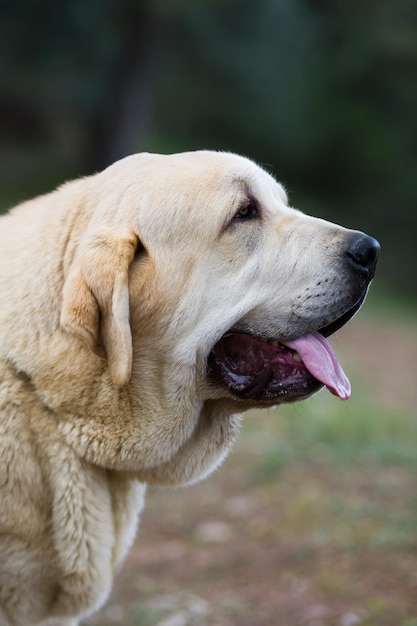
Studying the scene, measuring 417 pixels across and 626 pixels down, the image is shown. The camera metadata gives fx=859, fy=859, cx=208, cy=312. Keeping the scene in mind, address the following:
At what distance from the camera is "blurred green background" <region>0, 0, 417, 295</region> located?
50.6 feet

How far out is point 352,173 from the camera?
2733 cm

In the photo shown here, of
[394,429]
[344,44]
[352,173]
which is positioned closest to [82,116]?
[344,44]

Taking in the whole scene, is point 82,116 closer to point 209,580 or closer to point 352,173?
point 352,173

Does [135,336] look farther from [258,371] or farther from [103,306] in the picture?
[258,371]

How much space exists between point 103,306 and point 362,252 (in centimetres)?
89

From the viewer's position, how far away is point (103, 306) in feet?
8.86

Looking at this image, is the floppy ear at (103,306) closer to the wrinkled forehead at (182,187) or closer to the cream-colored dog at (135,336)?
the cream-colored dog at (135,336)

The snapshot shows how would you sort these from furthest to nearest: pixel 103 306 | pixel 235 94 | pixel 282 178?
pixel 282 178, pixel 235 94, pixel 103 306

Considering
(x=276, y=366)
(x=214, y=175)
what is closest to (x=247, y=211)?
(x=214, y=175)

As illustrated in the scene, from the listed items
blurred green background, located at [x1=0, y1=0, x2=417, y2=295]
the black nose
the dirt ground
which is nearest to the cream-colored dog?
the black nose

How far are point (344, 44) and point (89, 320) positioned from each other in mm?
18648

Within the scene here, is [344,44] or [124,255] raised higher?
[124,255]

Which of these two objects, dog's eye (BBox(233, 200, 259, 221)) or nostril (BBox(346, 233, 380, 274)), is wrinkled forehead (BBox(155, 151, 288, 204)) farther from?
nostril (BBox(346, 233, 380, 274))

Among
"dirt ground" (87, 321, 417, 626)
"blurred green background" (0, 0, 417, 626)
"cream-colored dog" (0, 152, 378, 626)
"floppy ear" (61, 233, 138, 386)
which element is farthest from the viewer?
"blurred green background" (0, 0, 417, 626)
